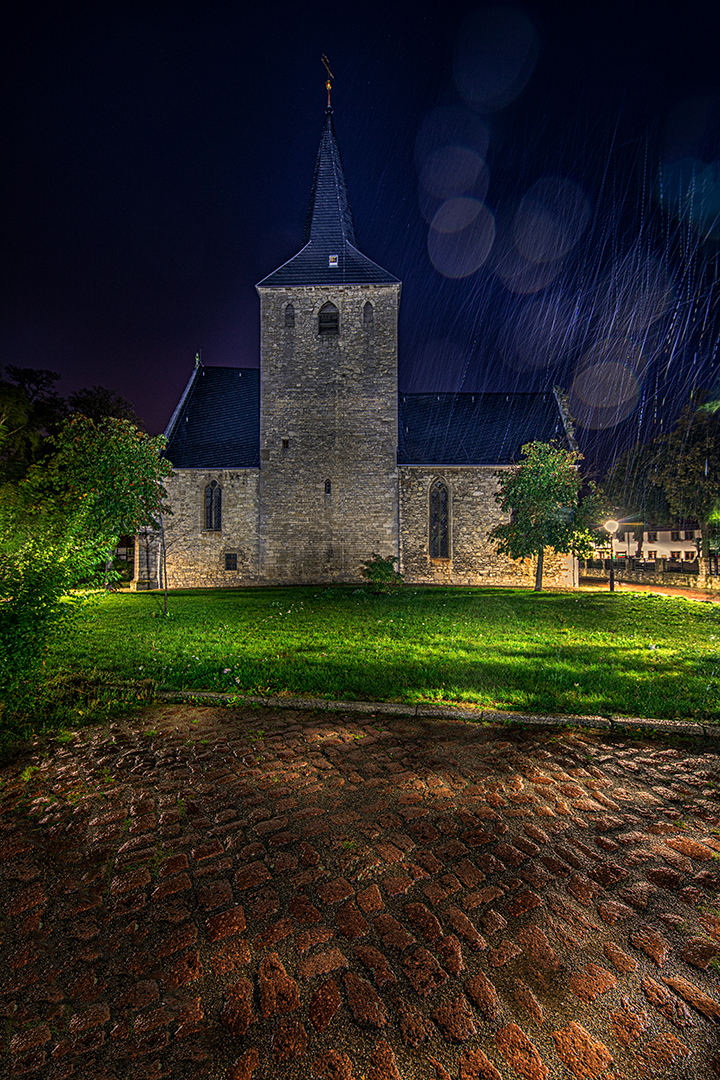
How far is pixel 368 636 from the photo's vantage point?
9.15 metres

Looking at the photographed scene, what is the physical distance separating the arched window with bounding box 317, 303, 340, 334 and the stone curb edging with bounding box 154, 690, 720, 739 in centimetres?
2166

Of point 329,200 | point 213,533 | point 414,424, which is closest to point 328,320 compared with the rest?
point 329,200

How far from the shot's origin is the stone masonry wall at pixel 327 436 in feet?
76.1

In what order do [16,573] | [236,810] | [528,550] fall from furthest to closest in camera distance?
[528,550]
[16,573]
[236,810]

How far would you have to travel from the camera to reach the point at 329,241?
24234 mm

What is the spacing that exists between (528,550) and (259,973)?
2007 cm

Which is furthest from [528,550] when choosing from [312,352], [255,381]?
[255,381]

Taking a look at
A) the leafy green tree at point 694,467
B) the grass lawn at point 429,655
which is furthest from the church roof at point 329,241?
the leafy green tree at point 694,467

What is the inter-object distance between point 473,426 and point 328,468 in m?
9.22

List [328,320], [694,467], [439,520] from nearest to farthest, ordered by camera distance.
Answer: [328,320] → [439,520] → [694,467]

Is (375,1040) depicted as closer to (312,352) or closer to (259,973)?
Answer: (259,973)

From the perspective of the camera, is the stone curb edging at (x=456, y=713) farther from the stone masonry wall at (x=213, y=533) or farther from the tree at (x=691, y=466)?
the tree at (x=691, y=466)

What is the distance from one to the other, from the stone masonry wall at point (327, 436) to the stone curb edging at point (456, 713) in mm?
17361

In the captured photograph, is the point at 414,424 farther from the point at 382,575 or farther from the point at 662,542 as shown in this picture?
the point at 662,542
